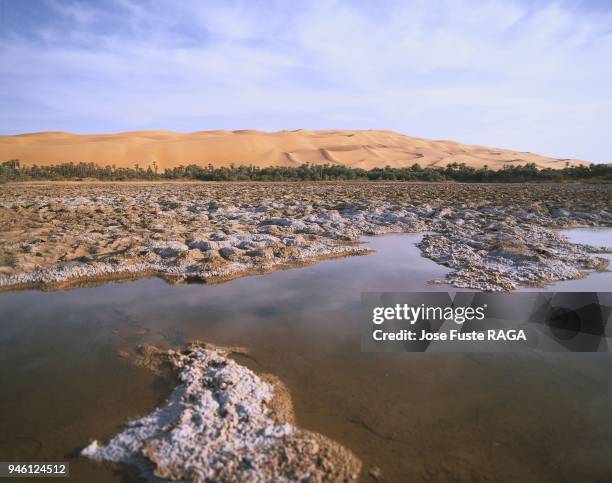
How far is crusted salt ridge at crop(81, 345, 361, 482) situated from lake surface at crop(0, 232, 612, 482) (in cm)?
11

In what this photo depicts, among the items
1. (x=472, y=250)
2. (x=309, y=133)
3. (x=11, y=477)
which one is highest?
(x=309, y=133)

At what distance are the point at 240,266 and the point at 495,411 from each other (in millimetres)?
3651

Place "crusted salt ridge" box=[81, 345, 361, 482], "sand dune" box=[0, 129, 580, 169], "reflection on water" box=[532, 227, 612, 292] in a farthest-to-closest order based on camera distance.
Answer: "sand dune" box=[0, 129, 580, 169] < "reflection on water" box=[532, 227, 612, 292] < "crusted salt ridge" box=[81, 345, 361, 482]

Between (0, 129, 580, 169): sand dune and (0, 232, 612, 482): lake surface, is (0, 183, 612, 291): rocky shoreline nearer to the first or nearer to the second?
(0, 232, 612, 482): lake surface

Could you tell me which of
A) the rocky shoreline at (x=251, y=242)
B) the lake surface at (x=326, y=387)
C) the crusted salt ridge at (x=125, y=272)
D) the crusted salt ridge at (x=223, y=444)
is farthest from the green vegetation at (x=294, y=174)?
the crusted salt ridge at (x=223, y=444)

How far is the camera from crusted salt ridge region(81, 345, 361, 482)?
191 centimetres

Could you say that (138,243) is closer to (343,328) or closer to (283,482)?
(343,328)

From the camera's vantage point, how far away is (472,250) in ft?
21.1

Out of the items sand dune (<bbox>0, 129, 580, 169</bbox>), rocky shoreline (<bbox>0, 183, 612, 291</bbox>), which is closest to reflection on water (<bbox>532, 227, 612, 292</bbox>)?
rocky shoreline (<bbox>0, 183, 612, 291</bbox>)

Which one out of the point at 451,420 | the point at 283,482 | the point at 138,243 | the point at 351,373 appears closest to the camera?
the point at 283,482

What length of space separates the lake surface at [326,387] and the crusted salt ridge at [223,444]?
11 centimetres

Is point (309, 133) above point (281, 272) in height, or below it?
above

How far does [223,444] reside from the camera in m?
2.08

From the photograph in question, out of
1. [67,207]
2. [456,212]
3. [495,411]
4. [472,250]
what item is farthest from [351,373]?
[67,207]
